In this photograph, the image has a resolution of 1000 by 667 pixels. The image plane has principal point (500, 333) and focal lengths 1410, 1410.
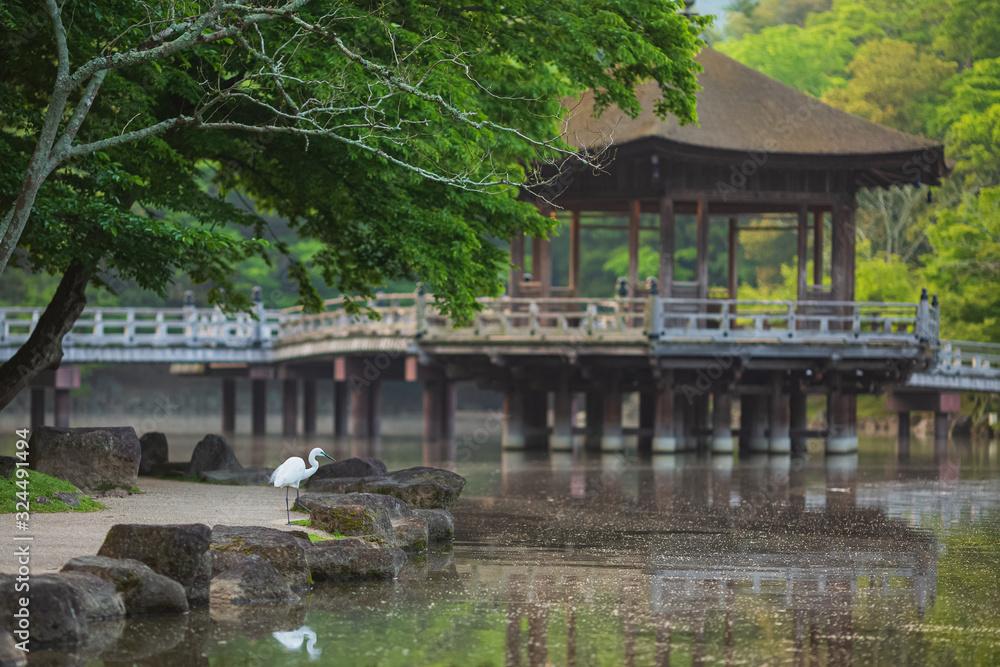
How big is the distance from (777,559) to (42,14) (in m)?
8.81

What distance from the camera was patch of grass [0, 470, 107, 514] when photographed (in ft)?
43.5

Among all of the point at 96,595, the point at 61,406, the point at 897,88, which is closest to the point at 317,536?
the point at 96,595

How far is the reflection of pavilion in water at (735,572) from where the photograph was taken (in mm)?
9023

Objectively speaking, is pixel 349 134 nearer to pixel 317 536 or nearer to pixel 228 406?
pixel 317 536

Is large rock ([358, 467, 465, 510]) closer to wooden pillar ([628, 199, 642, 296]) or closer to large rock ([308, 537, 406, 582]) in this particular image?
large rock ([308, 537, 406, 582])

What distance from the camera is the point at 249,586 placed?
34.4 feet

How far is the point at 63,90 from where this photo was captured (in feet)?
36.9

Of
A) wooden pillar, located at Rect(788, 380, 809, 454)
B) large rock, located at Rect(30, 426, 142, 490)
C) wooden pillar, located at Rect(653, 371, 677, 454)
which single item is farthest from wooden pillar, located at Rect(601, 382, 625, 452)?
large rock, located at Rect(30, 426, 142, 490)

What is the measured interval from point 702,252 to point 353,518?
18322 mm

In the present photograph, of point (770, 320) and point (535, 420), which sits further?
point (535, 420)

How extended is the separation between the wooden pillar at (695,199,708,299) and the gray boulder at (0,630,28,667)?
22375 mm

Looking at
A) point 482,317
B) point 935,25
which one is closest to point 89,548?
point 482,317

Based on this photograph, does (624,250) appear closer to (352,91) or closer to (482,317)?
(482,317)

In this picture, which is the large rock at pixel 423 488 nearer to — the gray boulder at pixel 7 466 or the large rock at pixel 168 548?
the gray boulder at pixel 7 466
